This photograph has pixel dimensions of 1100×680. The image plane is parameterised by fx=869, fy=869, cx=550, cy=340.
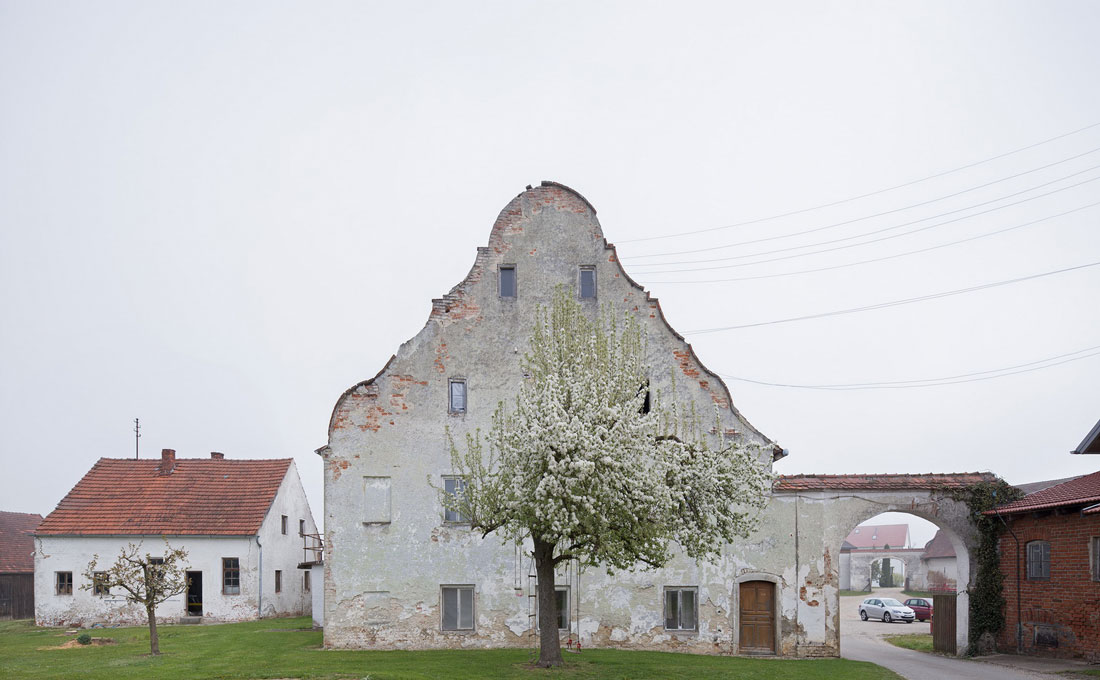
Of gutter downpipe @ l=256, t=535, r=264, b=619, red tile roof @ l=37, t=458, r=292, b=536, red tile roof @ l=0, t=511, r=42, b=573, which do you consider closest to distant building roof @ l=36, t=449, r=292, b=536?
red tile roof @ l=37, t=458, r=292, b=536

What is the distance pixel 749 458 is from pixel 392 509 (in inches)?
426

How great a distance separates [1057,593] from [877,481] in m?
5.90

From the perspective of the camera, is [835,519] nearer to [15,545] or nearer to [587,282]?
[587,282]

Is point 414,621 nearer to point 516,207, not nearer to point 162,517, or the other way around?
point 516,207

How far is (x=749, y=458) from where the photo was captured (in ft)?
68.4

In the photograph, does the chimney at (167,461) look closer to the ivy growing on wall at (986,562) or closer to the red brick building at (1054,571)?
the ivy growing on wall at (986,562)

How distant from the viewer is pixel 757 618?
25672mm

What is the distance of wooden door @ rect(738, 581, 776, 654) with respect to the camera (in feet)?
84.0

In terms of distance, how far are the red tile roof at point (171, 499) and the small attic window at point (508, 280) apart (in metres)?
18.5

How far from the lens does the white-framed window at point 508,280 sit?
26.5 meters

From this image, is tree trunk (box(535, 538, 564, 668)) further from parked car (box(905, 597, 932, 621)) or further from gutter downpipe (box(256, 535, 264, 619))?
parked car (box(905, 597, 932, 621))

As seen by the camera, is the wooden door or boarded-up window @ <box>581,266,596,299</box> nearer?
the wooden door

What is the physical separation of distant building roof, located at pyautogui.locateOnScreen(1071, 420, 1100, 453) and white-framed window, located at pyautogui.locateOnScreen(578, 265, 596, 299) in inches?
585

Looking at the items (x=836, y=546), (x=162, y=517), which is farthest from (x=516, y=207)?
(x=162, y=517)
